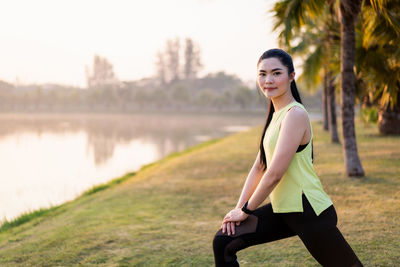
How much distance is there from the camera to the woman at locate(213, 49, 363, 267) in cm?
209

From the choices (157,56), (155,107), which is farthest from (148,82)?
(155,107)

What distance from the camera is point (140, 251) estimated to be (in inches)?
178

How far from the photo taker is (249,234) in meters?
2.21

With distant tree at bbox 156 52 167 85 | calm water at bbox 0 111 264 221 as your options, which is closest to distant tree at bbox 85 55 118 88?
distant tree at bbox 156 52 167 85

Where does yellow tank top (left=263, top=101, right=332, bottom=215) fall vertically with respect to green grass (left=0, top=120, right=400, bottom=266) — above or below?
above

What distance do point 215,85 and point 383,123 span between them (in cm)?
15475

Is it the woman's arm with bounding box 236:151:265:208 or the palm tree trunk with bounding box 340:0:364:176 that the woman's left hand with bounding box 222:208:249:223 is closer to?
the woman's arm with bounding box 236:151:265:208

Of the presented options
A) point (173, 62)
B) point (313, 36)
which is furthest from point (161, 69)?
point (313, 36)

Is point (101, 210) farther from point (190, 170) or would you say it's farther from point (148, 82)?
point (148, 82)

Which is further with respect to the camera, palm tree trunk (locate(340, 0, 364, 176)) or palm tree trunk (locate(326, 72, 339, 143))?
palm tree trunk (locate(326, 72, 339, 143))

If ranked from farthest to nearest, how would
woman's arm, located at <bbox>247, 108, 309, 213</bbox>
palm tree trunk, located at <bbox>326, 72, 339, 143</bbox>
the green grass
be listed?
palm tree trunk, located at <bbox>326, 72, 339, 143</bbox> < the green grass < woman's arm, located at <bbox>247, 108, 309, 213</bbox>

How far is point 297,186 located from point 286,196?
9 cm

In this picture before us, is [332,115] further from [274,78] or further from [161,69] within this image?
[161,69]

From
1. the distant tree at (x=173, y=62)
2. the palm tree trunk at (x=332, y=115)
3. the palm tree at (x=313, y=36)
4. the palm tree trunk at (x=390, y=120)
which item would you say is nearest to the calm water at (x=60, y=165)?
the palm tree at (x=313, y=36)
